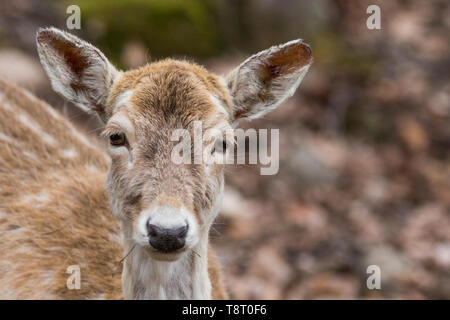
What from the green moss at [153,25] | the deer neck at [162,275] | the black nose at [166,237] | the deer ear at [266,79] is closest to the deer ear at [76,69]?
the deer ear at [266,79]

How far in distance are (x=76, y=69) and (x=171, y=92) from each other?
0.71 metres

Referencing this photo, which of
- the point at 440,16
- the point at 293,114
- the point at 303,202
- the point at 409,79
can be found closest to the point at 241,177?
the point at 303,202

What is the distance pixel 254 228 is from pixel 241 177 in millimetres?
1091

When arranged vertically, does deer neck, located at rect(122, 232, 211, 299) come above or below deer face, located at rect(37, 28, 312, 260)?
below

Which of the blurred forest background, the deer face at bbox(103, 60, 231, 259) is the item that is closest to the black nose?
the deer face at bbox(103, 60, 231, 259)

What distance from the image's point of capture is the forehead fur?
388cm

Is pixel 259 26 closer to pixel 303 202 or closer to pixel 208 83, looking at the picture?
pixel 303 202

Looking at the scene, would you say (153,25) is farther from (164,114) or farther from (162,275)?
(162,275)

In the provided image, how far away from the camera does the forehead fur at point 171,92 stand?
3.88 metres

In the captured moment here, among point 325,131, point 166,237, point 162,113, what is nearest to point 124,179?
point 162,113

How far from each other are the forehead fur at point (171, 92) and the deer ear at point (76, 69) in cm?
13

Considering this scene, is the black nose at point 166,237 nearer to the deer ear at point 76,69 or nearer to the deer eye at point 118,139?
the deer eye at point 118,139

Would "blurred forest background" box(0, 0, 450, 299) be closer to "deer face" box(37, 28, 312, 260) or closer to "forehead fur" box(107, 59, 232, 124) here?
"deer face" box(37, 28, 312, 260)

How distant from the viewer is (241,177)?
28.0ft
